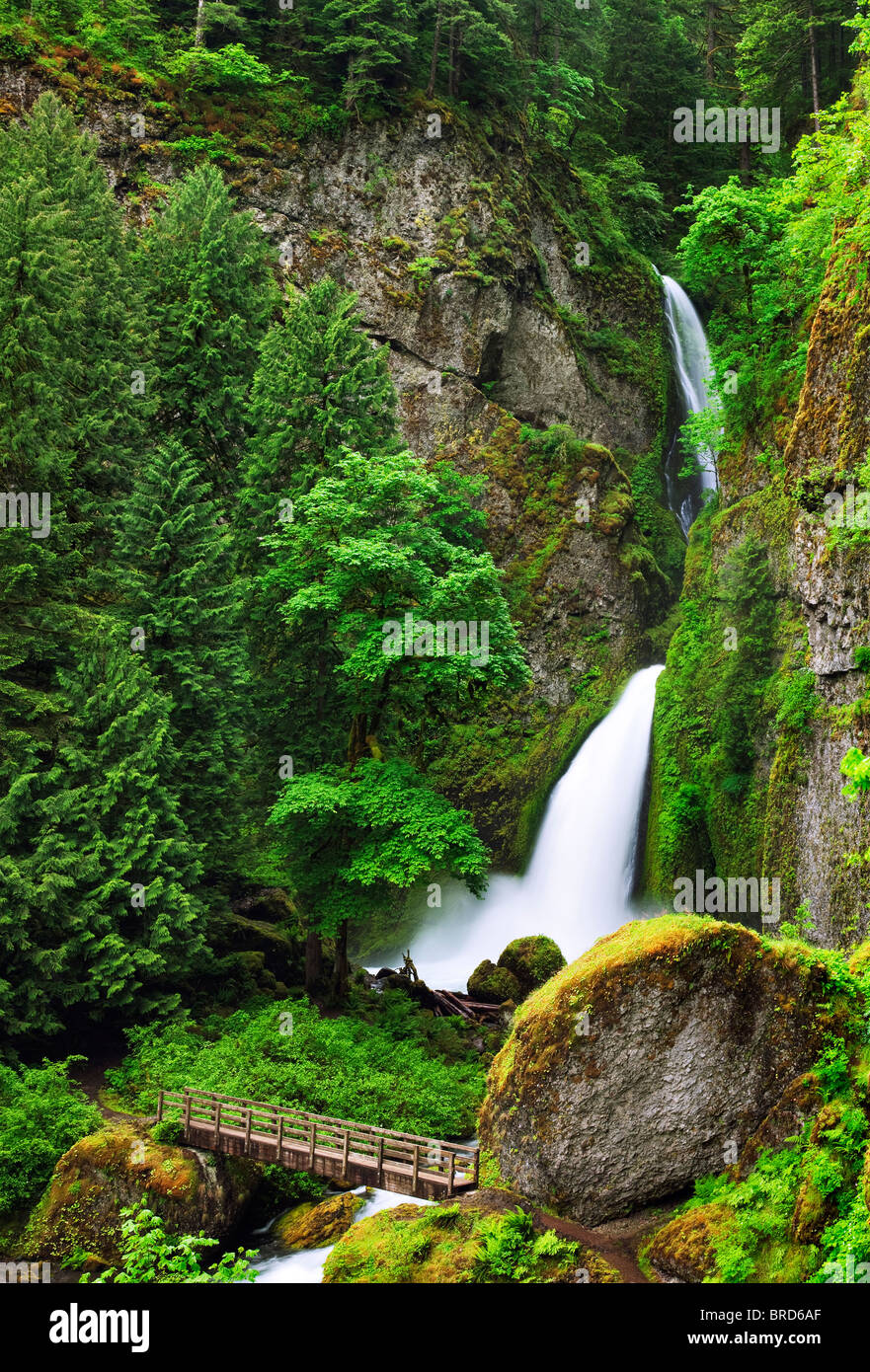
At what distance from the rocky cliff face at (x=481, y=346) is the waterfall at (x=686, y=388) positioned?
1.31m

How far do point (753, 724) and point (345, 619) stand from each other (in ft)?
29.4

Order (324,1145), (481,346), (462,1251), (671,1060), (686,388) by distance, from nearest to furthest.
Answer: (462,1251), (671,1060), (324,1145), (481,346), (686,388)

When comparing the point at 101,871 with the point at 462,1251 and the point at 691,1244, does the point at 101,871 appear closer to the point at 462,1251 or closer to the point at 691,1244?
the point at 462,1251

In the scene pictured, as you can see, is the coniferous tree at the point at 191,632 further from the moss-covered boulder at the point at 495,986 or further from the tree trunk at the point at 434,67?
the tree trunk at the point at 434,67

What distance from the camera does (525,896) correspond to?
2584cm

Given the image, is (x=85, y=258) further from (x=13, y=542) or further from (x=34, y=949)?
(x=34, y=949)

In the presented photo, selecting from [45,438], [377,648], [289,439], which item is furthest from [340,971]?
[45,438]

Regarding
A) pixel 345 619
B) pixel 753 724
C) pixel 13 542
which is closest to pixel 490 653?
pixel 345 619

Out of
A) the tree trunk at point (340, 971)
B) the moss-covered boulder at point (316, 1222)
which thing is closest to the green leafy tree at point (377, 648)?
the tree trunk at point (340, 971)

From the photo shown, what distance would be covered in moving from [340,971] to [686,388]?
80.6 feet

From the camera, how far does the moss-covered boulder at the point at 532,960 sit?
870 inches

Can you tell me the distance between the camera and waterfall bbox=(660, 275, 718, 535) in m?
35.3

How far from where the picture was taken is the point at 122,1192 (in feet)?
42.7

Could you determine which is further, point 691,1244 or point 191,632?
point 191,632
